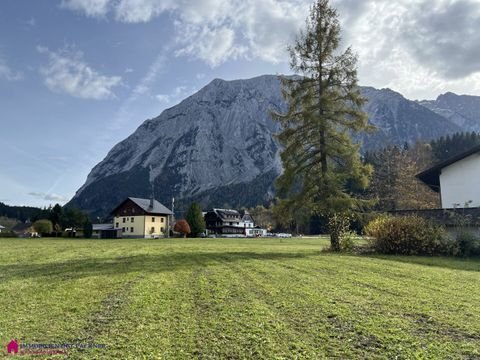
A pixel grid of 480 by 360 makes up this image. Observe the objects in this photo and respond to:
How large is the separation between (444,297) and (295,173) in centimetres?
1417

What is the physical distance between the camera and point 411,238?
1848 cm

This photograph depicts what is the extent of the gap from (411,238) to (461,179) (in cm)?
899

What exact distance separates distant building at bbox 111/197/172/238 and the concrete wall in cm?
5922

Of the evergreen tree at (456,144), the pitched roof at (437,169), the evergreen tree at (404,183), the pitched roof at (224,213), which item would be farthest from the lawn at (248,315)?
the pitched roof at (224,213)

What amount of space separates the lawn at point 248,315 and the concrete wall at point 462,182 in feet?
50.6

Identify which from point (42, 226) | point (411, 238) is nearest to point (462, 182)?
point (411, 238)

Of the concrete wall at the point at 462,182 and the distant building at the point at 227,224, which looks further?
the distant building at the point at 227,224

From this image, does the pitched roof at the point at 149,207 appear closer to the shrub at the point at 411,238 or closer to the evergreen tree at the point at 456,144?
the evergreen tree at the point at 456,144

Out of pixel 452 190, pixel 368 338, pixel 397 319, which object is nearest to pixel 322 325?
pixel 368 338

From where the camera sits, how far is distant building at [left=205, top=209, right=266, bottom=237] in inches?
4080

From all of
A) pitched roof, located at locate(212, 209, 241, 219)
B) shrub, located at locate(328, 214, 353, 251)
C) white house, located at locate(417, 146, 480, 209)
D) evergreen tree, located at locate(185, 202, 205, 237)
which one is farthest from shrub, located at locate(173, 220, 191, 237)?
white house, located at locate(417, 146, 480, 209)

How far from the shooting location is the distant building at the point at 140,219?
73000mm

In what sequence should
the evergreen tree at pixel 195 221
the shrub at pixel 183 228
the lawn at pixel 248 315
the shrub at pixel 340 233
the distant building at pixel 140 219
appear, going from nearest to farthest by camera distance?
1. the lawn at pixel 248 315
2. the shrub at pixel 340 233
3. the shrub at pixel 183 228
4. the evergreen tree at pixel 195 221
5. the distant building at pixel 140 219

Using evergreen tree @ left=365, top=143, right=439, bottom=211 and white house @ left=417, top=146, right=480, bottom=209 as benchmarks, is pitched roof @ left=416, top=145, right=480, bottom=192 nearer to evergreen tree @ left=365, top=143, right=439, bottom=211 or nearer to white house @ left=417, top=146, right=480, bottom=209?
white house @ left=417, top=146, right=480, bottom=209
